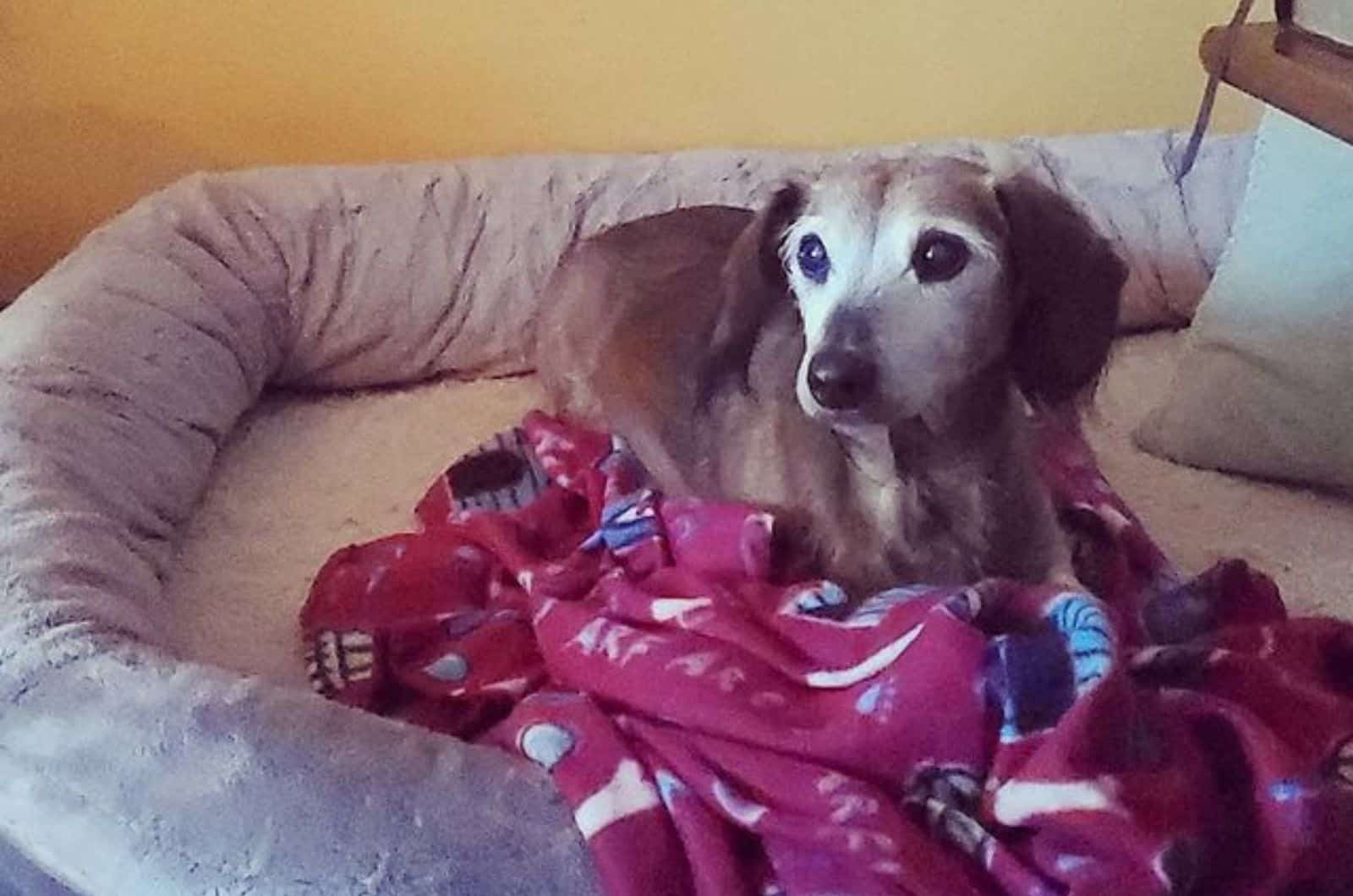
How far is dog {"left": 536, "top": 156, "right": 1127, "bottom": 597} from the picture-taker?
1.47 meters

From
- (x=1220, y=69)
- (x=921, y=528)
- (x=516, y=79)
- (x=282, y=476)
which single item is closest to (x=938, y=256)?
(x=921, y=528)

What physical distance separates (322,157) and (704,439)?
849mm

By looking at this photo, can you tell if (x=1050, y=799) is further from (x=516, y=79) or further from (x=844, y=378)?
(x=516, y=79)

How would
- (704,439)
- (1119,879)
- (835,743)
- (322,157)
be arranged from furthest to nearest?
(322,157) < (704,439) < (835,743) < (1119,879)

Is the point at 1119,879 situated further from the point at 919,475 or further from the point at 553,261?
the point at 553,261

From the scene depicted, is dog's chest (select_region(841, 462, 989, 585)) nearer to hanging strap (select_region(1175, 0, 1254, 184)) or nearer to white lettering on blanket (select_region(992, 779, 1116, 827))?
white lettering on blanket (select_region(992, 779, 1116, 827))

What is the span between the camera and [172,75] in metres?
2.30

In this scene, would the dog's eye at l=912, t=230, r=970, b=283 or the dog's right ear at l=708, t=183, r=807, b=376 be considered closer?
the dog's eye at l=912, t=230, r=970, b=283

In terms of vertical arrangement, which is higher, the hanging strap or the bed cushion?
the hanging strap

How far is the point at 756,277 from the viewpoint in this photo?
165 cm

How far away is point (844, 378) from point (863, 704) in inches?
10.4

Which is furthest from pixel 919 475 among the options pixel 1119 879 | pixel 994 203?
pixel 1119 879

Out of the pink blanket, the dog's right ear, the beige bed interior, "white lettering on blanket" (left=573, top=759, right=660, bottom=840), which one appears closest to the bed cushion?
the beige bed interior

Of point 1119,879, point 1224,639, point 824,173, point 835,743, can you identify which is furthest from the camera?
point 824,173
